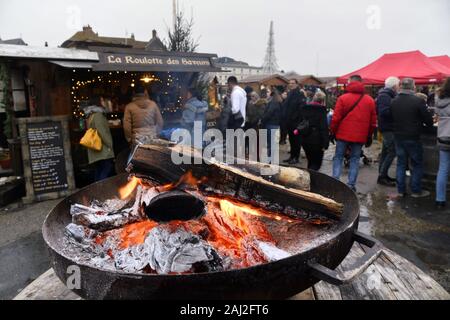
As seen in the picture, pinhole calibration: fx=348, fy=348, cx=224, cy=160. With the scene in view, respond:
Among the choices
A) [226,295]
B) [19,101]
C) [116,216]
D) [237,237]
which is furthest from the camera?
[19,101]

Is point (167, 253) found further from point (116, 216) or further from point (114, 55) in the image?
point (114, 55)

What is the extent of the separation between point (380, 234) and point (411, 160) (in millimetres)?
2236

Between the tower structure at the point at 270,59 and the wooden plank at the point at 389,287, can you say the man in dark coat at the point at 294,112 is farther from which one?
the tower structure at the point at 270,59

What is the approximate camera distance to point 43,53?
650 cm

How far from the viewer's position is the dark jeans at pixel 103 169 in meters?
6.89

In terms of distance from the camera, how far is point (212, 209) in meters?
2.66

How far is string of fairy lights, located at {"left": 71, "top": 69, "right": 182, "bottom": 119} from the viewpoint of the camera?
7.88 meters

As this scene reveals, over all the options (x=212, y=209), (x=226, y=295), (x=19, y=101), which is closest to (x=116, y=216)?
(x=212, y=209)

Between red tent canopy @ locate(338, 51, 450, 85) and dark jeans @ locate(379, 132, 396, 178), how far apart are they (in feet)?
16.0

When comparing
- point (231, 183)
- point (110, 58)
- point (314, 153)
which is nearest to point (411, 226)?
point (314, 153)

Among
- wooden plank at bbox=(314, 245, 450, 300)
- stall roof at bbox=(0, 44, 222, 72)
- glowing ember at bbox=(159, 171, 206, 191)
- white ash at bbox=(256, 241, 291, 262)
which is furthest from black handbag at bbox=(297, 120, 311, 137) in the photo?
white ash at bbox=(256, 241, 291, 262)

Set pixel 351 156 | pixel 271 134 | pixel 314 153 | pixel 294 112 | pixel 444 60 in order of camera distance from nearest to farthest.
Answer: pixel 351 156 → pixel 314 153 → pixel 271 134 → pixel 294 112 → pixel 444 60

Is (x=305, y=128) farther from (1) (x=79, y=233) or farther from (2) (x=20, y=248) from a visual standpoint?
(2) (x=20, y=248)
